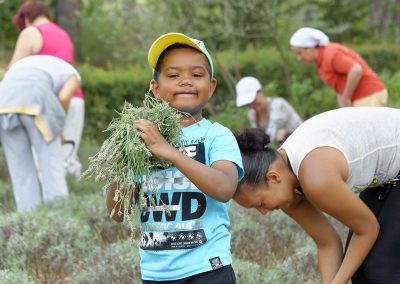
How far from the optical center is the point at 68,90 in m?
7.08

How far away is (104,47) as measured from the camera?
24.4 m

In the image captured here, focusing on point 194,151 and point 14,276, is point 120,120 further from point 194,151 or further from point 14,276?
point 14,276

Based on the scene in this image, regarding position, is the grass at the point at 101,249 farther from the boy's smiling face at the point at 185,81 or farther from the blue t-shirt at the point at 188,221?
the boy's smiling face at the point at 185,81

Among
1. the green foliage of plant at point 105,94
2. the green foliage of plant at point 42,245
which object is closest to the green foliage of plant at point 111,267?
the green foliage of plant at point 42,245

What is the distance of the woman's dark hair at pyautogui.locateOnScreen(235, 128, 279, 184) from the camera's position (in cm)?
347

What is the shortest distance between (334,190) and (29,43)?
458 cm

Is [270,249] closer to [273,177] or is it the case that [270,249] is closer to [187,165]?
[273,177]

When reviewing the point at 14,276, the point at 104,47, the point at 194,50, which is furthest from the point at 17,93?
the point at 104,47

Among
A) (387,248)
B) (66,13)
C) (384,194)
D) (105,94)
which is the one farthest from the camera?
(66,13)

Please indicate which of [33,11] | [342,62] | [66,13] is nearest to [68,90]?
[33,11]

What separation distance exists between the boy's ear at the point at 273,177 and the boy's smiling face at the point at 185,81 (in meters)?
0.37

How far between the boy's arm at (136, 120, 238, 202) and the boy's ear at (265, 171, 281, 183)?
0.39 meters

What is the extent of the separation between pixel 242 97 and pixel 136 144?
5.19m

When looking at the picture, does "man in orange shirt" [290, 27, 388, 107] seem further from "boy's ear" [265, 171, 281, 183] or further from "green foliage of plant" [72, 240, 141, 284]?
"boy's ear" [265, 171, 281, 183]
